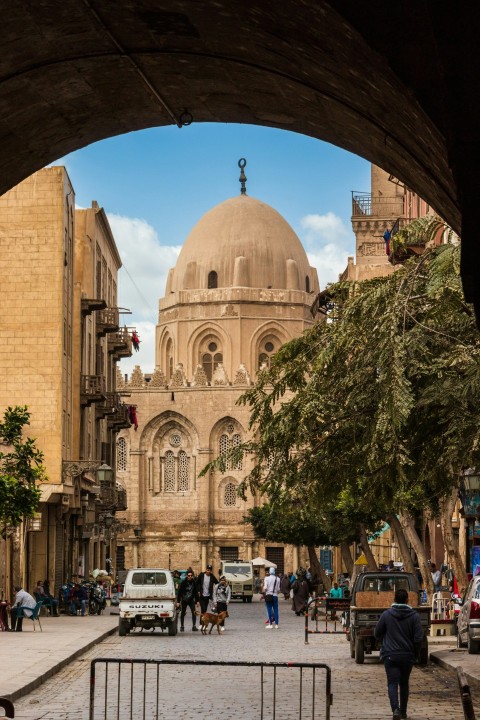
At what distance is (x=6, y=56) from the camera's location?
25.3 ft

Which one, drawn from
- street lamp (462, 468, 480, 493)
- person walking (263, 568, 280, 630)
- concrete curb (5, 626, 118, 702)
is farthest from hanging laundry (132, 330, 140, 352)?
street lamp (462, 468, 480, 493)

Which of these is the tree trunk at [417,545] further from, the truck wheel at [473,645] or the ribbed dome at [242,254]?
the ribbed dome at [242,254]

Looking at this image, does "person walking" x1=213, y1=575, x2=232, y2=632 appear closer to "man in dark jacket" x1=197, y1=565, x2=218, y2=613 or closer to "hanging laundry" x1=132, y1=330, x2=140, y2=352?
"man in dark jacket" x1=197, y1=565, x2=218, y2=613

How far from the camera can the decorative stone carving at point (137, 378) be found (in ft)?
309

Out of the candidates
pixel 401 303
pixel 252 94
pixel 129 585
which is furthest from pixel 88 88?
pixel 129 585

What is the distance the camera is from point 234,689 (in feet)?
51.9

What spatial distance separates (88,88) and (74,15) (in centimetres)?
159

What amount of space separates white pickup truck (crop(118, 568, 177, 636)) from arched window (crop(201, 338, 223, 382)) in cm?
7134

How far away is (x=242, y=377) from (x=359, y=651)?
72.9 metres

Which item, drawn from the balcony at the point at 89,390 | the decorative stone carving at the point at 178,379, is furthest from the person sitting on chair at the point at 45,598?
the decorative stone carving at the point at 178,379

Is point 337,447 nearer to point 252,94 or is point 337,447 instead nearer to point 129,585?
point 252,94

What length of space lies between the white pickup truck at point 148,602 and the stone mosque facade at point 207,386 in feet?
183

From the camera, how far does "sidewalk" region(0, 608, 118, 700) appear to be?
635 inches

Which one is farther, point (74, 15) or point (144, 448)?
point (144, 448)
